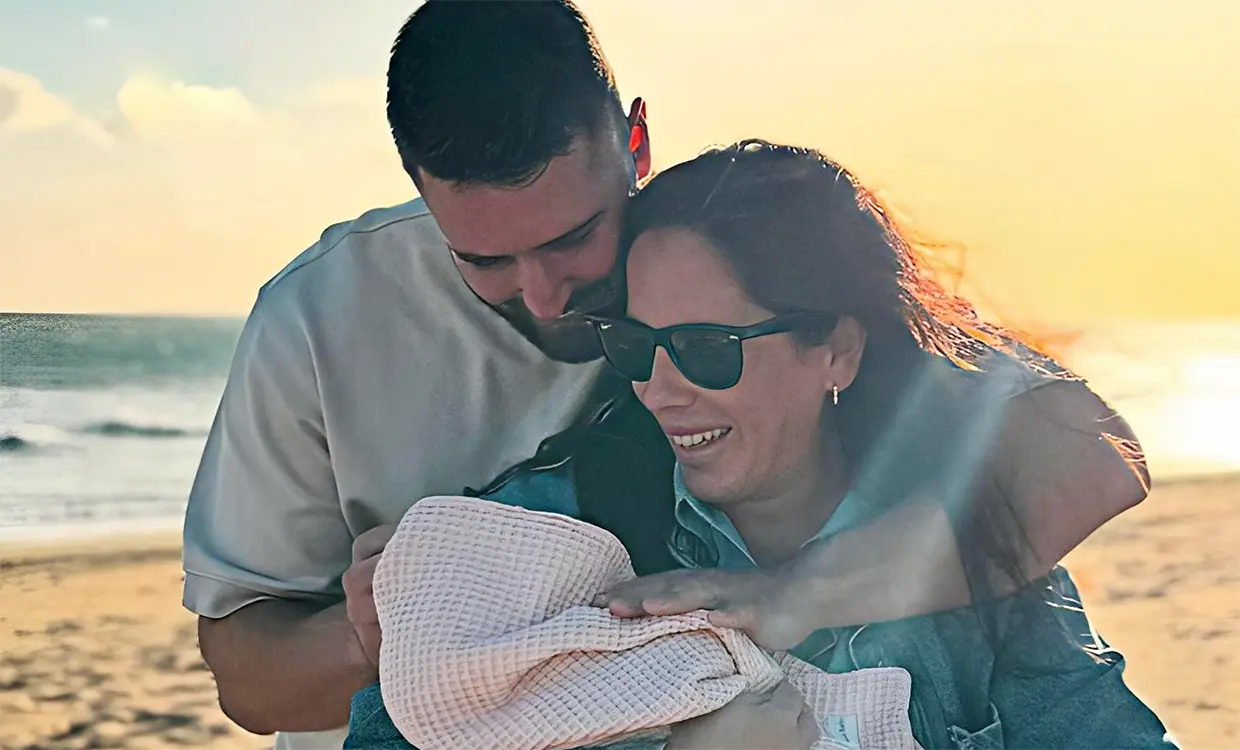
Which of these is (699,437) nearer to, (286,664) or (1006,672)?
(1006,672)

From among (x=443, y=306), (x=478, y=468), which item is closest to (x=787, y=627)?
(x=478, y=468)

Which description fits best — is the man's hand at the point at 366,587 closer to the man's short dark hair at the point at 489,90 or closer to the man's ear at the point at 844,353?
the man's short dark hair at the point at 489,90

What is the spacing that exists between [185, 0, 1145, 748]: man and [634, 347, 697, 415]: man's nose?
100 mm

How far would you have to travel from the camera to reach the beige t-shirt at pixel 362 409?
1.50 meters

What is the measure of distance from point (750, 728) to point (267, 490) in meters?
0.68

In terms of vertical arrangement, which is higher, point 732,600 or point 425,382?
point 425,382

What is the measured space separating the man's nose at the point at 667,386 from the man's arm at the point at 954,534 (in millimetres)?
195

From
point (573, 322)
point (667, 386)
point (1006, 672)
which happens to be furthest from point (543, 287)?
point (1006, 672)

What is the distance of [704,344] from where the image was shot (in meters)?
1.32

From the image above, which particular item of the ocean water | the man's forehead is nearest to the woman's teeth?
the man's forehead

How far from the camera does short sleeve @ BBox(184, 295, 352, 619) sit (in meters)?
1.48

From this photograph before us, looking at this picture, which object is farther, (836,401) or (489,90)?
(836,401)

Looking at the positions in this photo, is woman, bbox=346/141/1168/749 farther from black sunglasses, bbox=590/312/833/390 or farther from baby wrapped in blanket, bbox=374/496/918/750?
baby wrapped in blanket, bbox=374/496/918/750

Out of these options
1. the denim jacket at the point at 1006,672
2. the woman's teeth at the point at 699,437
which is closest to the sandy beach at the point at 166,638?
the denim jacket at the point at 1006,672
